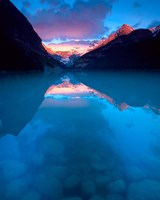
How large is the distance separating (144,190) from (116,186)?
37.7 inches

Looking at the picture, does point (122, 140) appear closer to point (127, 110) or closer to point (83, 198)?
point (83, 198)

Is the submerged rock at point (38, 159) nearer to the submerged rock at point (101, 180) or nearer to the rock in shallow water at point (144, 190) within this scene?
the submerged rock at point (101, 180)

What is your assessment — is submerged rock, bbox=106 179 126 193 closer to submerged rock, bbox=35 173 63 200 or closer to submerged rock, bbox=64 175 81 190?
submerged rock, bbox=64 175 81 190

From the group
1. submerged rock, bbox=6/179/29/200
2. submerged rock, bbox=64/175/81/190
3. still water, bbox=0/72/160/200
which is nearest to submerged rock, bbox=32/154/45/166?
still water, bbox=0/72/160/200

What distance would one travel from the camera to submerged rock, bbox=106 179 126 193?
24.4 ft

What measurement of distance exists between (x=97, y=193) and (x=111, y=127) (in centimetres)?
852

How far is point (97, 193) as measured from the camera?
23.9 feet

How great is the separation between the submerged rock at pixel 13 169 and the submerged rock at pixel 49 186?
90cm

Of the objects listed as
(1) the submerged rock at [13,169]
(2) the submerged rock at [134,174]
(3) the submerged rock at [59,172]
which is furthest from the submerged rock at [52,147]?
(2) the submerged rock at [134,174]

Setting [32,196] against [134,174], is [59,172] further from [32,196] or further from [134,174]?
[134,174]

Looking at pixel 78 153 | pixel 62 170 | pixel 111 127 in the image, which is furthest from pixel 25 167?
pixel 111 127

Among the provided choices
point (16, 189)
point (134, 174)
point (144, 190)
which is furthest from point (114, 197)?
point (16, 189)

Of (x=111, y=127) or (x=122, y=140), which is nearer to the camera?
(x=122, y=140)

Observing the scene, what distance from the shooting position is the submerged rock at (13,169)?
846cm
